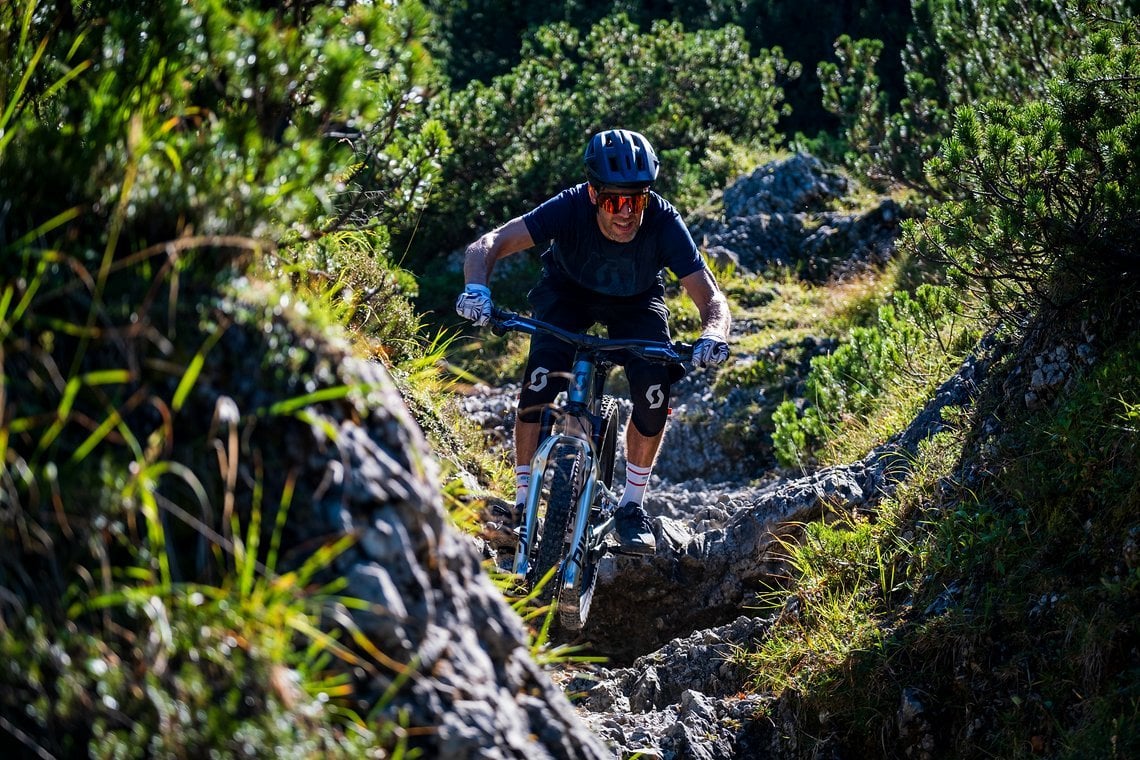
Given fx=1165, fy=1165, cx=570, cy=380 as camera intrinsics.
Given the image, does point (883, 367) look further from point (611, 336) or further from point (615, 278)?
point (615, 278)

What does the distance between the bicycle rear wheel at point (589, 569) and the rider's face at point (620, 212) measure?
0.87 m

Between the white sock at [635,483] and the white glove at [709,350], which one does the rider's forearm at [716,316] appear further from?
the white sock at [635,483]

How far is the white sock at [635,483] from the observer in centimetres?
621

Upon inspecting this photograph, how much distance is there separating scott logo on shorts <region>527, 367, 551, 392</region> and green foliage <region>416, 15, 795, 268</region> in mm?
9272

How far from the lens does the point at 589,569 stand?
5.80m

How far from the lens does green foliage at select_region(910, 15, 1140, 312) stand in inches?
218

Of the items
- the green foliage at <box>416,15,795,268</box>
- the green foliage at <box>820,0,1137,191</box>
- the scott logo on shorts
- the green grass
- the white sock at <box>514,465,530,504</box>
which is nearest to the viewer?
the green grass

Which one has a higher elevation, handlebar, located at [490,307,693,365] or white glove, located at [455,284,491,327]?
white glove, located at [455,284,491,327]

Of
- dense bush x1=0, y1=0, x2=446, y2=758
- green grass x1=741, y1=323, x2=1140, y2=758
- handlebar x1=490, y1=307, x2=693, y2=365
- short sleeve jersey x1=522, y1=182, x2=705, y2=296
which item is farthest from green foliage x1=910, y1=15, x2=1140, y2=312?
dense bush x1=0, y1=0, x2=446, y2=758

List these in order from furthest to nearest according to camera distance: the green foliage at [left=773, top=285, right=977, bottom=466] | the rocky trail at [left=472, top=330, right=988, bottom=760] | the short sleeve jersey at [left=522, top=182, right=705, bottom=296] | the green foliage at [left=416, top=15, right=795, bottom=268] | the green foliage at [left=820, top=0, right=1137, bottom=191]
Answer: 1. the green foliage at [left=416, top=15, right=795, bottom=268]
2. the green foliage at [left=820, top=0, right=1137, bottom=191]
3. the green foliage at [left=773, top=285, right=977, bottom=466]
4. the short sleeve jersey at [left=522, top=182, right=705, bottom=296]
5. the rocky trail at [left=472, top=330, right=988, bottom=760]

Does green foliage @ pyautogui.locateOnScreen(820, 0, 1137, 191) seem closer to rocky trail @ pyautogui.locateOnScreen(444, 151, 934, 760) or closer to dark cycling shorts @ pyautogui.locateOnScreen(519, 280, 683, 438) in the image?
rocky trail @ pyautogui.locateOnScreen(444, 151, 934, 760)

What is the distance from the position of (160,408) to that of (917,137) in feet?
36.4

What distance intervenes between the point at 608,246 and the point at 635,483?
1.27 m

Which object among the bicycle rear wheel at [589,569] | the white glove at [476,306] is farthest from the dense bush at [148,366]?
the bicycle rear wheel at [589,569]
